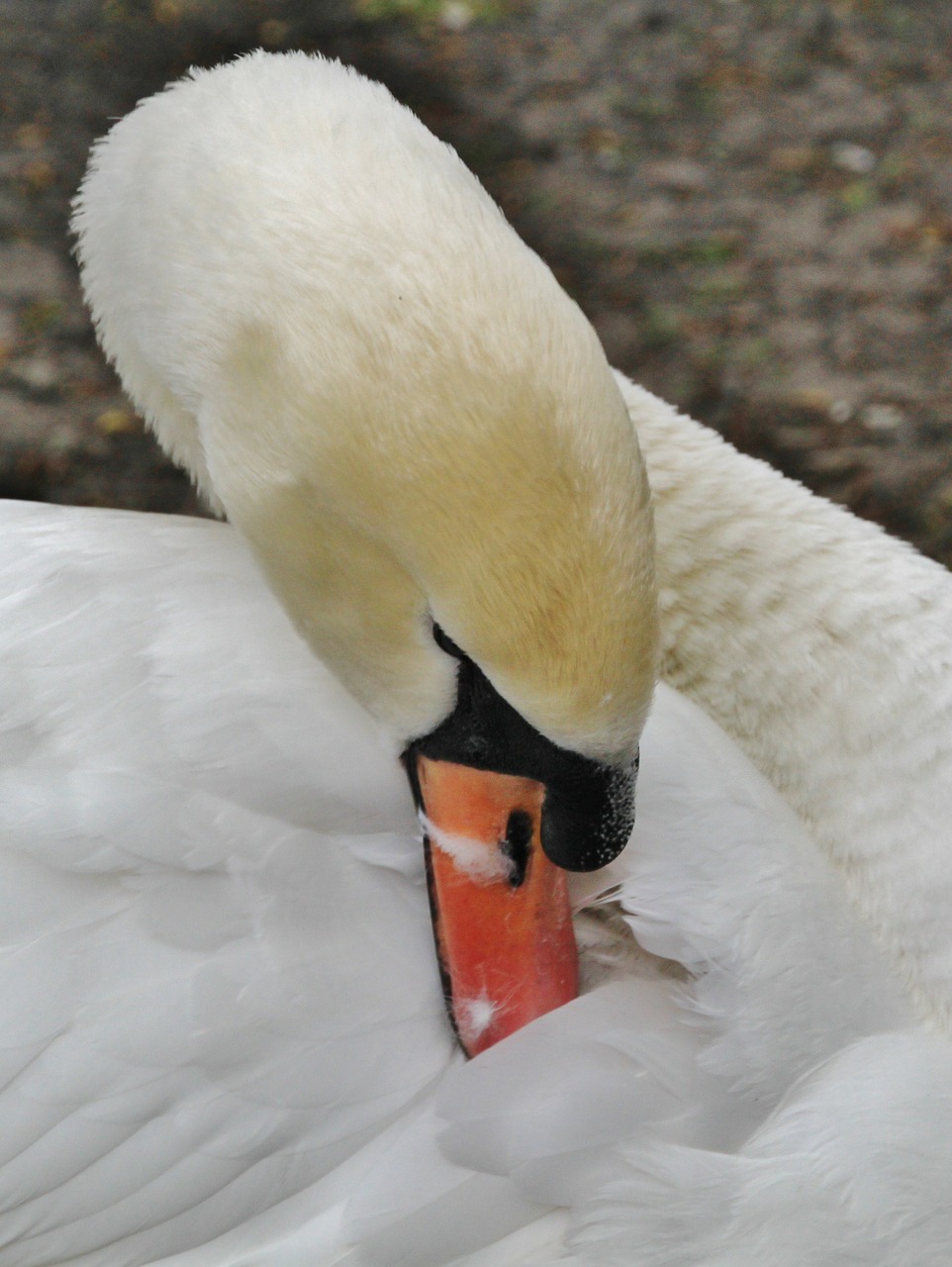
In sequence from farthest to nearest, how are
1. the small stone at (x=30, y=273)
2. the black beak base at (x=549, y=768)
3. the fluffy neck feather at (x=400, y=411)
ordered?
1. the small stone at (x=30, y=273)
2. the black beak base at (x=549, y=768)
3. the fluffy neck feather at (x=400, y=411)

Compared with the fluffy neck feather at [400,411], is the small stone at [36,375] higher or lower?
lower

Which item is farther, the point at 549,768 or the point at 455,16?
the point at 455,16

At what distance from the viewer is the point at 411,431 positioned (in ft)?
5.00

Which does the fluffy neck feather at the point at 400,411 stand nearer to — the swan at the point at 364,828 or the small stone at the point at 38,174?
the swan at the point at 364,828

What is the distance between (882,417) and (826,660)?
1869 mm

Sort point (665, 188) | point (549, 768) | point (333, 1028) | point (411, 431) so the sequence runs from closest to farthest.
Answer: point (411, 431), point (549, 768), point (333, 1028), point (665, 188)

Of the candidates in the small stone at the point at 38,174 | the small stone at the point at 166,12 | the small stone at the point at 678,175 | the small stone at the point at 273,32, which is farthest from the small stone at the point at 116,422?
the small stone at the point at 678,175

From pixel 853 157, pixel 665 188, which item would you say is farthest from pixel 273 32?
pixel 853 157

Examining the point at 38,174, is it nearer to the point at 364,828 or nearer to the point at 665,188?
the point at 665,188

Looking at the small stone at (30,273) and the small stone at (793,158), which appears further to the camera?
the small stone at (793,158)

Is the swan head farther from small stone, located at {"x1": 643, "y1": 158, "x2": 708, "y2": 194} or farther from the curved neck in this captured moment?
small stone, located at {"x1": 643, "y1": 158, "x2": 708, "y2": 194}

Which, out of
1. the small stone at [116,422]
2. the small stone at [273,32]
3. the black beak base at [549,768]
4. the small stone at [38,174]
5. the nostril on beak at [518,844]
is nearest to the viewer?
the black beak base at [549,768]

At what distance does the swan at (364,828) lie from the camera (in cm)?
153

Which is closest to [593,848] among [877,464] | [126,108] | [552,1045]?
[552,1045]
